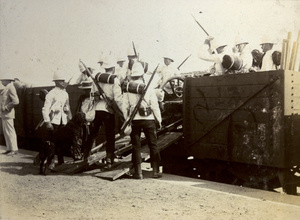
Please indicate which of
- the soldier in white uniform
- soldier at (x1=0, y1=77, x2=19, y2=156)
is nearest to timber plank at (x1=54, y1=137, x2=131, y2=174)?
the soldier in white uniform

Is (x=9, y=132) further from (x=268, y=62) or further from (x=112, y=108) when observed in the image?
(x=268, y=62)

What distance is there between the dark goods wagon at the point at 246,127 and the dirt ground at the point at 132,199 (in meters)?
0.53

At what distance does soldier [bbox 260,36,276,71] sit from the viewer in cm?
794

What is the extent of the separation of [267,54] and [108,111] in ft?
11.4

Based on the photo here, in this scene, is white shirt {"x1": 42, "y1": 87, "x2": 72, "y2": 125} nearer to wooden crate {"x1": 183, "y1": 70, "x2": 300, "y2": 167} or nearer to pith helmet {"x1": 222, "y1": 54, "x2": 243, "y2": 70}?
wooden crate {"x1": 183, "y1": 70, "x2": 300, "y2": 167}

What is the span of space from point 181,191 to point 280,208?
5.14 ft

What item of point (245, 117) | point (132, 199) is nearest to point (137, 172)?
point (132, 199)

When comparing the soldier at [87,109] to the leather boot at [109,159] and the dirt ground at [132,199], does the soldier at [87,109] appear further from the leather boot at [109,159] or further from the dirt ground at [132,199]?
the dirt ground at [132,199]

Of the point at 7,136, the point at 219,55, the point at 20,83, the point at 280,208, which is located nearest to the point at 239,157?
the point at 280,208

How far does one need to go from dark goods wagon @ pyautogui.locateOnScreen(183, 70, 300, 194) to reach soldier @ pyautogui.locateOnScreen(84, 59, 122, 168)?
1431mm

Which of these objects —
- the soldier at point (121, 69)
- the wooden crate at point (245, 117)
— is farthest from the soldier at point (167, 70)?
the wooden crate at point (245, 117)

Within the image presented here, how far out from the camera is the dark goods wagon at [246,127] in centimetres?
645

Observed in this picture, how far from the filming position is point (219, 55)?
9172mm

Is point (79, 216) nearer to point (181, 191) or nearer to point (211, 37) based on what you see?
point (181, 191)
